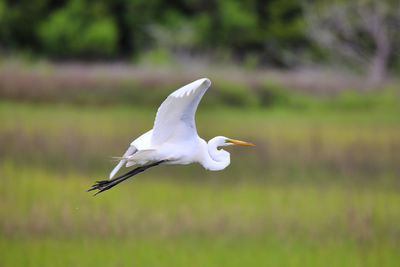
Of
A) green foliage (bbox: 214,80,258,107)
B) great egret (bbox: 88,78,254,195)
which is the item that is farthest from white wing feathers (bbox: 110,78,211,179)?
green foliage (bbox: 214,80,258,107)

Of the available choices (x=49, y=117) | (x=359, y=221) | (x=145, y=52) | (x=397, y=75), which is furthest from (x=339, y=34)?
(x=359, y=221)

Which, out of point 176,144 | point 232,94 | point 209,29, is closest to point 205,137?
point 232,94

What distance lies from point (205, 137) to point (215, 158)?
16.7ft

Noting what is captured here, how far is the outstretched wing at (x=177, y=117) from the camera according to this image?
3762 millimetres

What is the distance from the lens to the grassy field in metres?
5.98

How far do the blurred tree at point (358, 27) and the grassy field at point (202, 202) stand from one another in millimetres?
6926

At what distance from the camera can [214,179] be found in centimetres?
797

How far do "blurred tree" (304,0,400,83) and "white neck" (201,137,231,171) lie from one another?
11.8 metres

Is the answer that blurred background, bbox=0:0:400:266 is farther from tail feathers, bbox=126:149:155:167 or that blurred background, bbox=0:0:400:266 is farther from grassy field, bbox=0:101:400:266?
tail feathers, bbox=126:149:155:167

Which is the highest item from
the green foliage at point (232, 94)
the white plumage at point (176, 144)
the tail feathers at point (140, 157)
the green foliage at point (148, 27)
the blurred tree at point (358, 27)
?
the green foliage at point (148, 27)

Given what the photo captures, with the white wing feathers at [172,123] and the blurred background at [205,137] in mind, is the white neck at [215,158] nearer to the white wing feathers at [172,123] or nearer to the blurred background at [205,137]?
the white wing feathers at [172,123]

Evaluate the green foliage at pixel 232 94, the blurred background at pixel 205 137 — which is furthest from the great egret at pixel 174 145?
the green foliage at pixel 232 94

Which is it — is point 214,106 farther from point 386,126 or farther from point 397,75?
point 397,75

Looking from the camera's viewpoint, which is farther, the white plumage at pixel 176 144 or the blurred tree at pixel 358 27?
the blurred tree at pixel 358 27
